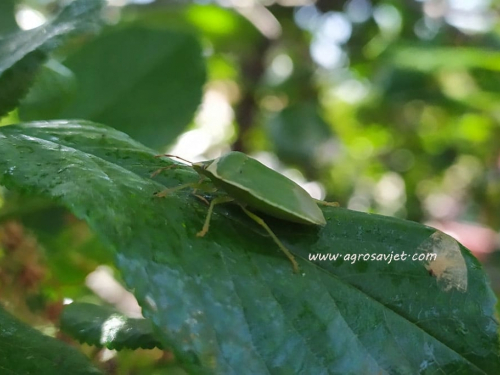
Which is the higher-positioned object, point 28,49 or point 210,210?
point 28,49

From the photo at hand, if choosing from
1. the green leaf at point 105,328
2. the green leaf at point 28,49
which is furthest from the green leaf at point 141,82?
the green leaf at point 105,328

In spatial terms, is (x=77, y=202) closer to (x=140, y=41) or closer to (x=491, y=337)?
(x=491, y=337)

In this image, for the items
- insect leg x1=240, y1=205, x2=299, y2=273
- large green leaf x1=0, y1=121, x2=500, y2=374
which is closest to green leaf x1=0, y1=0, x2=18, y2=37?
large green leaf x1=0, y1=121, x2=500, y2=374

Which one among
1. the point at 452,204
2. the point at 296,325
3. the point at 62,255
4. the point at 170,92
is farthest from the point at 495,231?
the point at 296,325

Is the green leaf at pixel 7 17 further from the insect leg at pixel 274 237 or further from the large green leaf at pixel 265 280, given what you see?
the insect leg at pixel 274 237

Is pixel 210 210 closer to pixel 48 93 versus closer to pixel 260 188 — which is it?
pixel 260 188

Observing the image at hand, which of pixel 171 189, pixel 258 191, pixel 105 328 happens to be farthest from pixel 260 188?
pixel 105 328

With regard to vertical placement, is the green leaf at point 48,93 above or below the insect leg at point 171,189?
above
